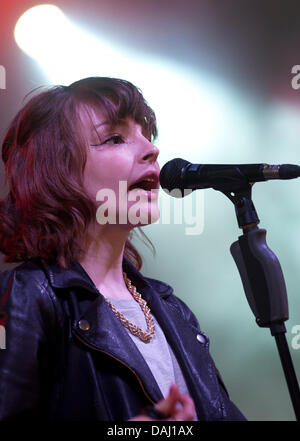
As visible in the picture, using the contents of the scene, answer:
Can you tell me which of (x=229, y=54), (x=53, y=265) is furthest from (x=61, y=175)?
(x=229, y=54)

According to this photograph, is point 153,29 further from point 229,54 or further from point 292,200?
point 292,200

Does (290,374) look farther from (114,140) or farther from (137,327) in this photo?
(114,140)

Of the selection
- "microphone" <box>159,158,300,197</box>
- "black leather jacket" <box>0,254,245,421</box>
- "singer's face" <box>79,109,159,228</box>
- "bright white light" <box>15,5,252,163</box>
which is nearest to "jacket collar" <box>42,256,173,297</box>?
"black leather jacket" <box>0,254,245,421</box>

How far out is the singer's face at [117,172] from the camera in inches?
44.6

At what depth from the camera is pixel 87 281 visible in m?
1.08

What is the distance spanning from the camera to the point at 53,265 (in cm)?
110

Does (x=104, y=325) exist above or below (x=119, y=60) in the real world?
below

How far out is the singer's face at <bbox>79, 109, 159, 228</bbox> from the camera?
1.13 metres

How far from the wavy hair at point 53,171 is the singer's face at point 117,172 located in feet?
0.06

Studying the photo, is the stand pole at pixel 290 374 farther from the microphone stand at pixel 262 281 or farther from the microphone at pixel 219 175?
the microphone at pixel 219 175

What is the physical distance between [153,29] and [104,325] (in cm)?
114

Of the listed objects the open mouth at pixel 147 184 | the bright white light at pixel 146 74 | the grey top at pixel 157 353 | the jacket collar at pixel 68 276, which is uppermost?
the bright white light at pixel 146 74

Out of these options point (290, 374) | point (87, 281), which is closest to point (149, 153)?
point (87, 281)

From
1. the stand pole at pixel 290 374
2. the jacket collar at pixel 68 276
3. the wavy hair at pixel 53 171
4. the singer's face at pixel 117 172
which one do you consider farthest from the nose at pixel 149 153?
the stand pole at pixel 290 374
